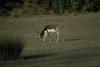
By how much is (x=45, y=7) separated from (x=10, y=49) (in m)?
29.9

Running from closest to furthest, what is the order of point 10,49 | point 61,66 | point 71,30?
point 61,66 → point 10,49 → point 71,30

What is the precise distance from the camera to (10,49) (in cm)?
1920

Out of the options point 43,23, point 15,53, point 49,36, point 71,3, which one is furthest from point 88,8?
point 15,53

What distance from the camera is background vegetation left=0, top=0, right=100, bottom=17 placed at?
4828cm

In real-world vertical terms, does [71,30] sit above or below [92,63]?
below

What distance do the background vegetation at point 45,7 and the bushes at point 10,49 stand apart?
27.8m

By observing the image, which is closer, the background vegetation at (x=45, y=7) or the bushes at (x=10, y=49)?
the bushes at (x=10, y=49)

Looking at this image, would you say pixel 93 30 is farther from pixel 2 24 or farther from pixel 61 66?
pixel 61 66

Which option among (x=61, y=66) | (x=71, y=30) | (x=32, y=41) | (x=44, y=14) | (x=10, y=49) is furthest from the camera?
(x=44, y=14)

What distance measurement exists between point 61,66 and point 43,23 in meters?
29.0

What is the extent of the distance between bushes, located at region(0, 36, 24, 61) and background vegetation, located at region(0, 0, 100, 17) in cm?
2776

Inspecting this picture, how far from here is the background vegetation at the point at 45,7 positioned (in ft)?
158

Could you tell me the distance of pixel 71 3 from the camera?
164 ft

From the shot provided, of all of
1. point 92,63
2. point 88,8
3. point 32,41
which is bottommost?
point 88,8
